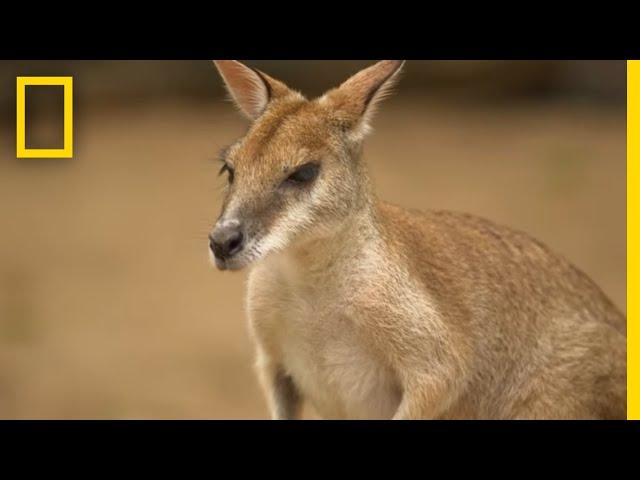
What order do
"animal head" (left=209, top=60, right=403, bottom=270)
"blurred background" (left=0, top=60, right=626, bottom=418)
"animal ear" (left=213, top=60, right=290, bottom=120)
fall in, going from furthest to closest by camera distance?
"blurred background" (left=0, top=60, right=626, bottom=418)
"animal ear" (left=213, top=60, right=290, bottom=120)
"animal head" (left=209, top=60, right=403, bottom=270)

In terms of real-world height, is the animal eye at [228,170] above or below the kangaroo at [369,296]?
above

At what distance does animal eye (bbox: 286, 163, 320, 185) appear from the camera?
6195 mm

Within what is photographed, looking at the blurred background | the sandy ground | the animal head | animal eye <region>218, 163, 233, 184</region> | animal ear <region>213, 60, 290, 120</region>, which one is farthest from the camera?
the blurred background

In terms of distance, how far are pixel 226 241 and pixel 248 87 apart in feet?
3.71

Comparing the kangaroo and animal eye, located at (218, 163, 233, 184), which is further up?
animal eye, located at (218, 163, 233, 184)

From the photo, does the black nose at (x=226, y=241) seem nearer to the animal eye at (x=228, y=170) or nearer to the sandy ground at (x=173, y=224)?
the animal eye at (x=228, y=170)

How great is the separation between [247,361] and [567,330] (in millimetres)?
6517

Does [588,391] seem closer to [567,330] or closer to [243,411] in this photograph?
[567,330]

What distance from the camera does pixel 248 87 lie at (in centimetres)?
666

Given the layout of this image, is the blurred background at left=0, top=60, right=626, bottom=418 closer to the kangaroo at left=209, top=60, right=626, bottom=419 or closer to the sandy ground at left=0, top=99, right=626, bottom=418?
the sandy ground at left=0, top=99, right=626, bottom=418

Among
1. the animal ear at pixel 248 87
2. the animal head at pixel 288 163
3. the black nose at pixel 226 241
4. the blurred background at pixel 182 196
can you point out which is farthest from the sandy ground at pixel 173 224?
the black nose at pixel 226 241

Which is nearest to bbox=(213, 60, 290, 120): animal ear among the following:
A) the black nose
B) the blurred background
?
the black nose

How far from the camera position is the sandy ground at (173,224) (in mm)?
12977

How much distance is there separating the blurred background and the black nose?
20.4ft
